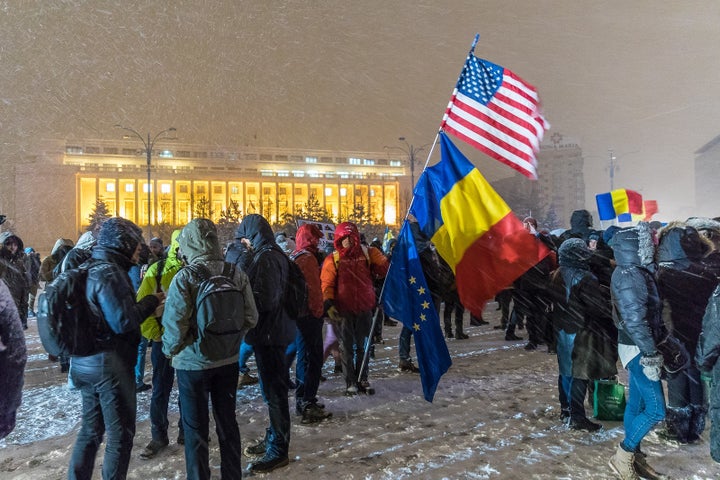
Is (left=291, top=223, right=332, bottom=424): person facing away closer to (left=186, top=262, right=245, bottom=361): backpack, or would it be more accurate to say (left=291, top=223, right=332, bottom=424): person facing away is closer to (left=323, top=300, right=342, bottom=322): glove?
(left=323, top=300, right=342, bottom=322): glove

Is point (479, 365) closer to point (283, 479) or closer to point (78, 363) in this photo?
point (283, 479)

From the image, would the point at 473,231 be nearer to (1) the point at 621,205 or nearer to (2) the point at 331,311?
(2) the point at 331,311

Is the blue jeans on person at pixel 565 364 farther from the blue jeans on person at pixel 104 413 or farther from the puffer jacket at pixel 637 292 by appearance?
the blue jeans on person at pixel 104 413

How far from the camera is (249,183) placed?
78.1 metres

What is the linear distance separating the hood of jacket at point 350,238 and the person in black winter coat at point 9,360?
12.2 feet

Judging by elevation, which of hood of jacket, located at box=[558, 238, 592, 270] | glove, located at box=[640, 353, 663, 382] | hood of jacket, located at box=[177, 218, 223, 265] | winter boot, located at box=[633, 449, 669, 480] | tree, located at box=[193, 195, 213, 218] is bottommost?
winter boot, located at box=[633, 449, 669, 480]

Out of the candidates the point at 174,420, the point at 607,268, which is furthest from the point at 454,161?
the point at 174,420

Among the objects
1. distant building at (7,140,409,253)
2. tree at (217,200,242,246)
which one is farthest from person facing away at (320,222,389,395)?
distant building at (7,140,409,253)

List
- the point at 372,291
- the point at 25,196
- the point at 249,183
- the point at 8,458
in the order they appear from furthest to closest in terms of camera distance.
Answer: the point at 249,183 < the point at 25,196 < the point at 372,291 < the point at 8,458

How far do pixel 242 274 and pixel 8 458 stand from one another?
113 inches

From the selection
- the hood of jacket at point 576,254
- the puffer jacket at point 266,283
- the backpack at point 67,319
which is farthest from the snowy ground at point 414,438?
the hood of jacket at point 576,254

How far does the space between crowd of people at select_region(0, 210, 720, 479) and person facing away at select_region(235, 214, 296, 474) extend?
1cm

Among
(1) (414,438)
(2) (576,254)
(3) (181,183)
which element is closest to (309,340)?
(1) (414,438)

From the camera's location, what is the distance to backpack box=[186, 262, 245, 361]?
3186 millimetres
